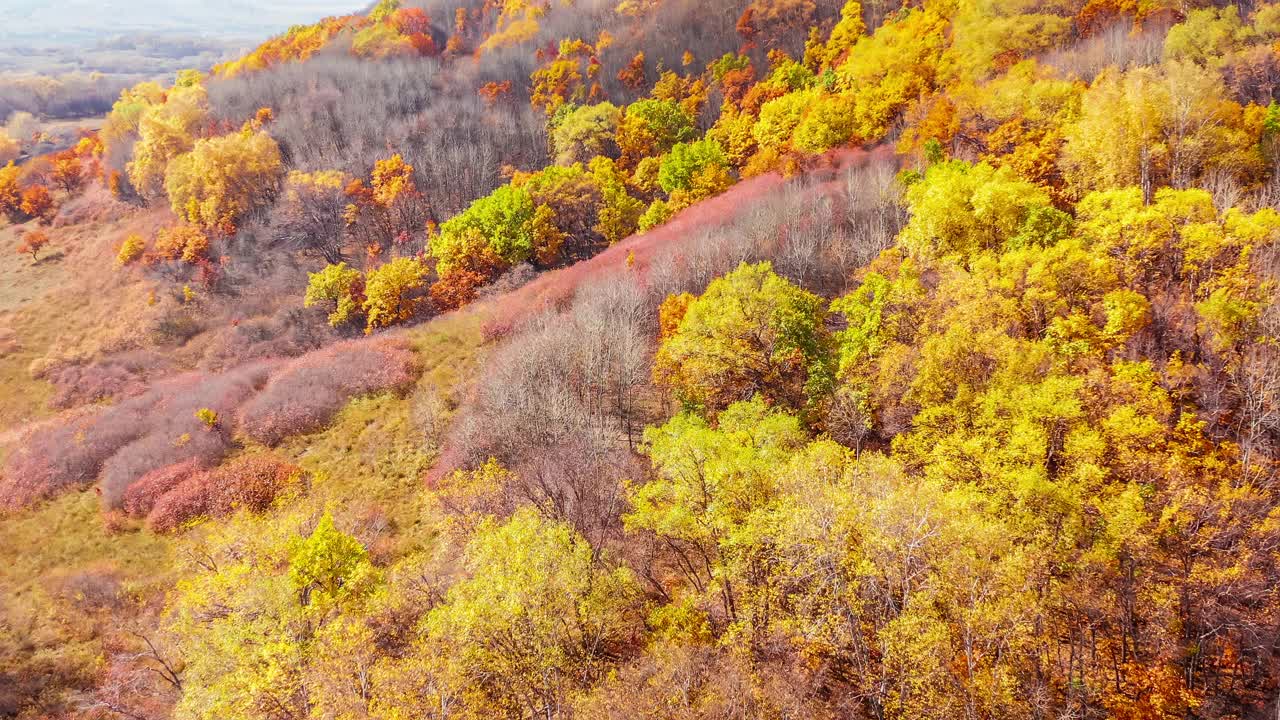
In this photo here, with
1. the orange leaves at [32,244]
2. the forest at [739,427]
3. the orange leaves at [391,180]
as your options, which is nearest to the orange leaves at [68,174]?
the orange leaves at [32,244]

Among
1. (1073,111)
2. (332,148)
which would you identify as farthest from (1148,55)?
(332,148)

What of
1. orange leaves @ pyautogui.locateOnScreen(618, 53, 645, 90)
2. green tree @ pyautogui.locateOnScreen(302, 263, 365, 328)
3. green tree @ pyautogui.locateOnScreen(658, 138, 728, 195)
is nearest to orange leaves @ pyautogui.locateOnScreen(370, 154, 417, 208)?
green tree @ pyautogui.locateOnScreen(302, 263, 365, 328)

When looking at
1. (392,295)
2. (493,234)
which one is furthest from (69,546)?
(493,234)

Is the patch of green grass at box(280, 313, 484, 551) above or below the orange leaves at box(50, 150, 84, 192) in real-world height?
below

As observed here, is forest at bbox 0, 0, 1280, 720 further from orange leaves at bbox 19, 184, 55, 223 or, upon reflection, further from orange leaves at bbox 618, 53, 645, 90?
orange leaves at bbox 618, 53, 645, 90

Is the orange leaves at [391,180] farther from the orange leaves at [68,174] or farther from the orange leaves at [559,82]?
the orange leaves at [68,174]
